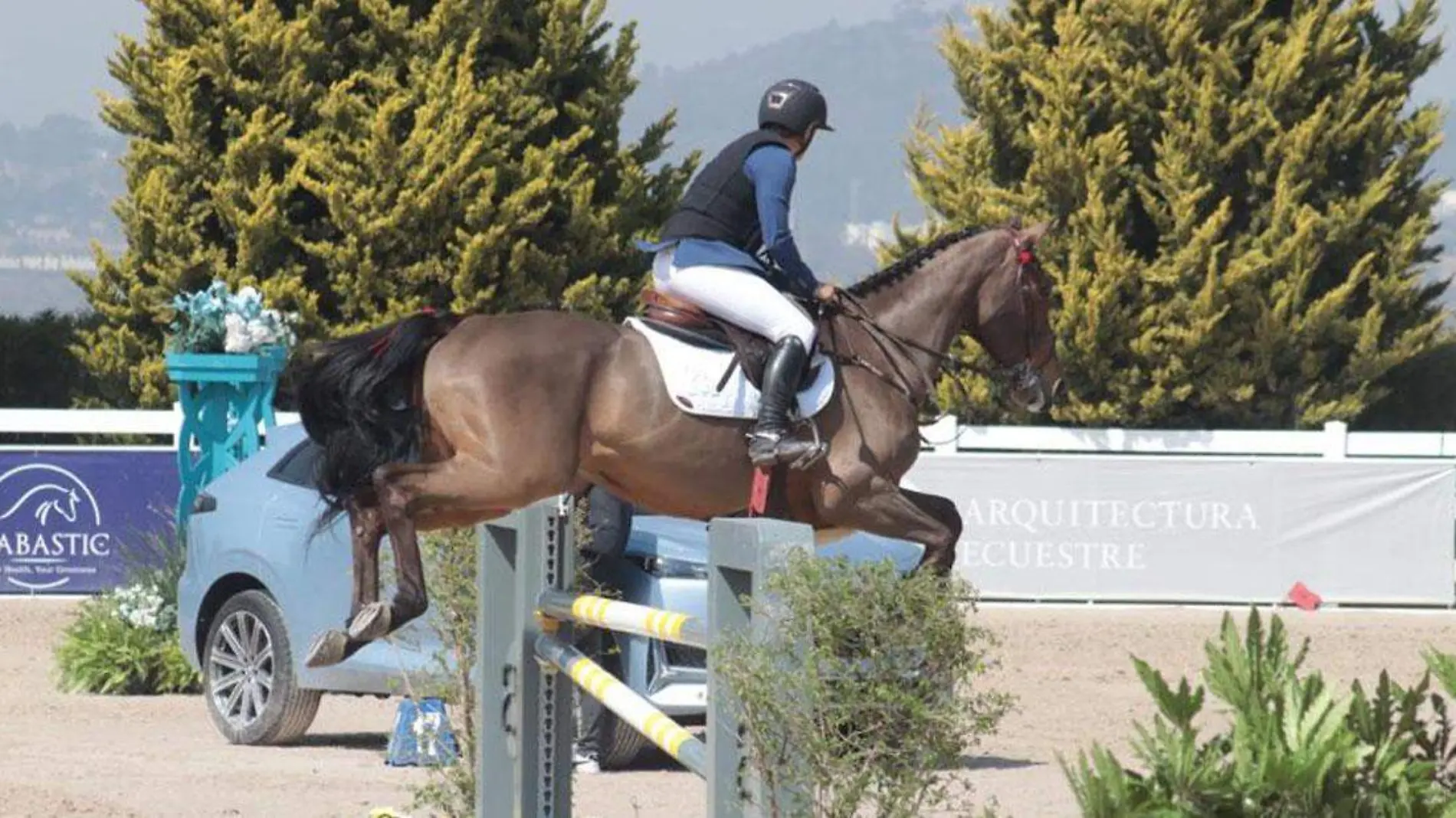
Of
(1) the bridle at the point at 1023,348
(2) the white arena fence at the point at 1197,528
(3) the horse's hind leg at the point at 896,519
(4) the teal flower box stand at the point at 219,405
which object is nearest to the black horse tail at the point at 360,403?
(3) the horse's hind leg at the point at 896,519

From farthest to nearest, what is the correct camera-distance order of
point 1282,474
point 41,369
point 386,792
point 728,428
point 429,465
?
point 41,369, point 1282,474, point 386,792, point 728,428, point 429,465

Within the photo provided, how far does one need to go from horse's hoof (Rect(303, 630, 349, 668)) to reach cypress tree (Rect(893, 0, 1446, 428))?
47.8 ft

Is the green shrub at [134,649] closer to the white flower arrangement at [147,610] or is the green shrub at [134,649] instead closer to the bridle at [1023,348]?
the white flower arrangement at [147,610]

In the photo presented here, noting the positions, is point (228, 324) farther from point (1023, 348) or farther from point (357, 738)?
point (1023, 348)

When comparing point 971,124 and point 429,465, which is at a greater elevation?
point 971,124

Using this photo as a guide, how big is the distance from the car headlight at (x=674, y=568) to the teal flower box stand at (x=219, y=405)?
151 inches

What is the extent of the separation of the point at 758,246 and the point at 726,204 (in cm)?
25

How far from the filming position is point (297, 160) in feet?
66.6

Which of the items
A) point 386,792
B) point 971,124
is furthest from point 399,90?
point 386,792

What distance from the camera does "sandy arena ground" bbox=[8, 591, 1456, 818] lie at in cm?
790

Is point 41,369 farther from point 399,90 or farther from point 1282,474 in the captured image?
point 1282,474

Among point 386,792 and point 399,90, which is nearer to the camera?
point 386,792

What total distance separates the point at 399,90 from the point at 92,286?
10.4ft

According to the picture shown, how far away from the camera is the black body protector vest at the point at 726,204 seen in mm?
7598
